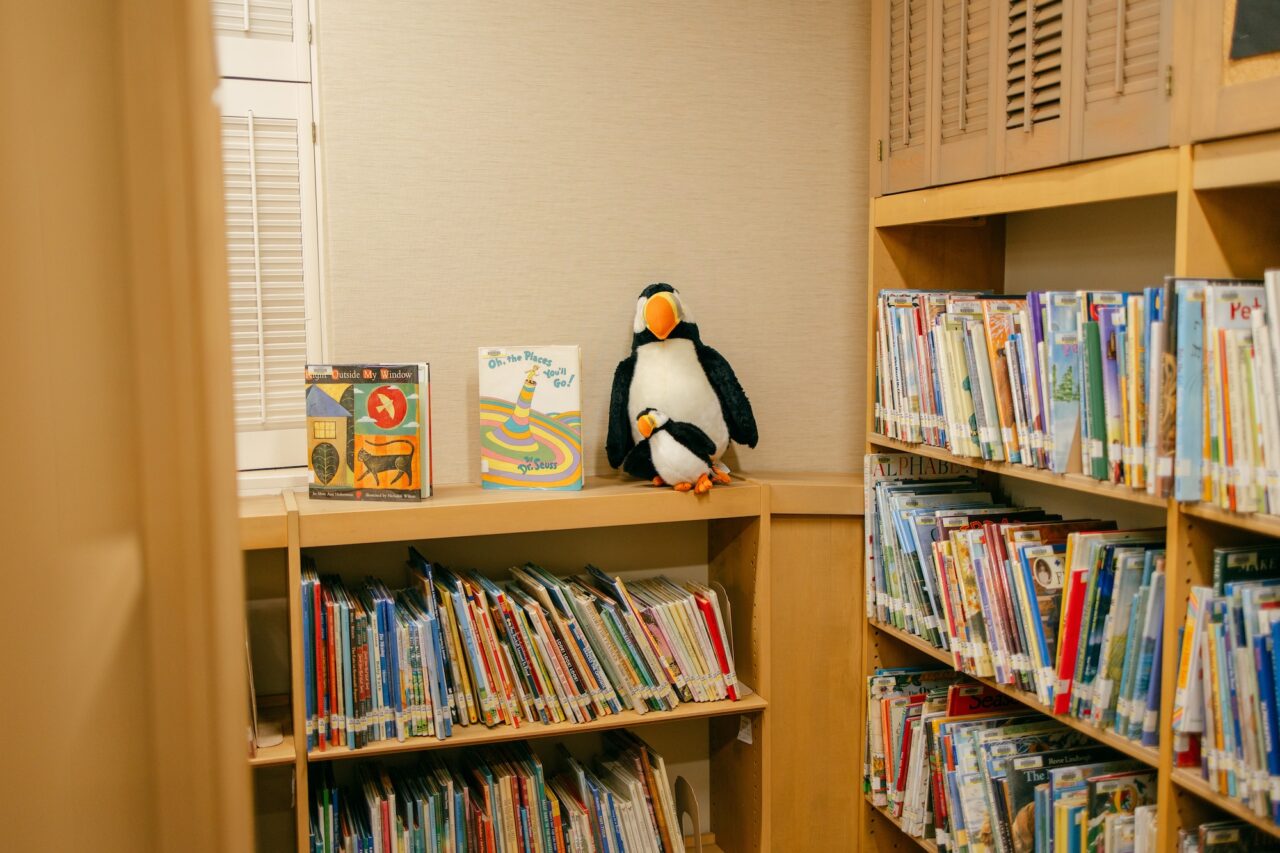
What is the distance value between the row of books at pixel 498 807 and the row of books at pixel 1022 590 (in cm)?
66

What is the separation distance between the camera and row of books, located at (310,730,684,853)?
2.10 metres

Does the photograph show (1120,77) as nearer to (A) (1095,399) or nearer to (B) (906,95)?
(A) (1095,399)

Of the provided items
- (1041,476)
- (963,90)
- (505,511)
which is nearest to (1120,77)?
(963,90)

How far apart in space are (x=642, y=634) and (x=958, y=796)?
0.69 meters

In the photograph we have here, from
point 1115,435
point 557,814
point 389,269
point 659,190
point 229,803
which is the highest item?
point 659,190

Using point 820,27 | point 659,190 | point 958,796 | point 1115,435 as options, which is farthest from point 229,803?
point 820,27

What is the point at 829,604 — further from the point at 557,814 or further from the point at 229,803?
A: the point at 229,803

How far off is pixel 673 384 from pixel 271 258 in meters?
0.90

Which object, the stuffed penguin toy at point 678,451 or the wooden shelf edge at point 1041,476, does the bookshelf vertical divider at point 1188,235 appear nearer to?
the wooden shelf edge at point 1041,476

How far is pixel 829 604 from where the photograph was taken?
238 cm

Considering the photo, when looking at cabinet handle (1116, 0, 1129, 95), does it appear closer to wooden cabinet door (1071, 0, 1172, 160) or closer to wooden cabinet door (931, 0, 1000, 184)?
wooden cabinet door (1071, 0, 1172, 160)

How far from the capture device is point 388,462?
2.18 meters

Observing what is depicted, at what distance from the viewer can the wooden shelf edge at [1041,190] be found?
1592 mm

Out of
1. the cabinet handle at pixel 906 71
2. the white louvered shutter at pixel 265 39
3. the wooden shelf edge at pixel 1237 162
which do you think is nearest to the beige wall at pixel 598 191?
the white louvered shutter at pixel 265 39
